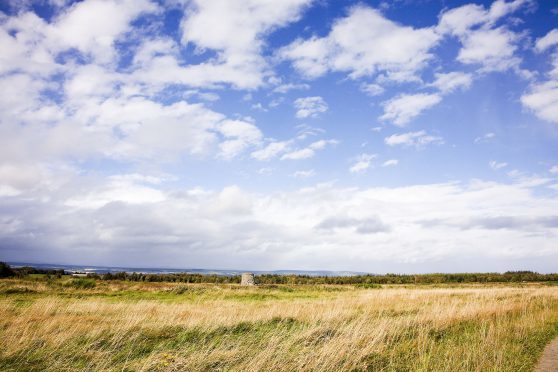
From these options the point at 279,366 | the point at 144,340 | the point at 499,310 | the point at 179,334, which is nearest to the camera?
the point at 279,366

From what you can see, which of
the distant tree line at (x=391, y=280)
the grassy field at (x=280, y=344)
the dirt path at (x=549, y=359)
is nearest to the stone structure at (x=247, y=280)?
the distant tree line at (x=391, y=280)

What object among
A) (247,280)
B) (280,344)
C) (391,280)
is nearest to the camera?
(280,344)

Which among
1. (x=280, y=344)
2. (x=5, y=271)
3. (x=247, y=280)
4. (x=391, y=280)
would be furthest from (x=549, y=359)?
(x=391, y=280)

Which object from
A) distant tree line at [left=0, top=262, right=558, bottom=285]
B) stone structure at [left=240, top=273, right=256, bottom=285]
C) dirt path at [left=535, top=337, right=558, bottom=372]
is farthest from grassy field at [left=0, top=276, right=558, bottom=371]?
distant tree line at [left=0, top=262, right=558, bottom=285]

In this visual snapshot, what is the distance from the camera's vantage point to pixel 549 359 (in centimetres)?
690

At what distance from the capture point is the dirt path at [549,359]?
20.5 feet

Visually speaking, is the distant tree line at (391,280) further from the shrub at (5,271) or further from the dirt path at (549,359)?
the dirt path at (549,359)

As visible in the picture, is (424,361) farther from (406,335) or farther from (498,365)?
(406,335)

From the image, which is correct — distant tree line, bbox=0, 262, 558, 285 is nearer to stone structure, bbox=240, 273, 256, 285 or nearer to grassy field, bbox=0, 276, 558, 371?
stone structure, bbox=240, 273, 256, 285

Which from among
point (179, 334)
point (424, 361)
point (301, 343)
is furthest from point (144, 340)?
point (424, 361)

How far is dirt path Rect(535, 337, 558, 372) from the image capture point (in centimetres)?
625

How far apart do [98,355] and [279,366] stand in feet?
11.9

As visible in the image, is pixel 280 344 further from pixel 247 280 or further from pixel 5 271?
pixel 5 271

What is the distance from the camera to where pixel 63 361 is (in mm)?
6535
